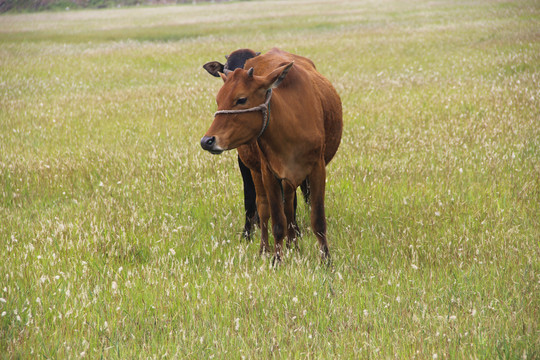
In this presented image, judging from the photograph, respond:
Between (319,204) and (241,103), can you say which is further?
(319,204)

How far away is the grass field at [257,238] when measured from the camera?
4.23 m

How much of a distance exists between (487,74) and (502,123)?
6331 millimetres

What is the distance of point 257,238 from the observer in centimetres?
677

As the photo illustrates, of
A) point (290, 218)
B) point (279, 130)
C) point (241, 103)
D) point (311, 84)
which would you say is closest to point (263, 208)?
point (290, 218)

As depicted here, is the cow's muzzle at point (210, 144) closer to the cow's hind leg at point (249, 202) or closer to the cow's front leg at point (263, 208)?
the cow's front leg at point (263, 208)

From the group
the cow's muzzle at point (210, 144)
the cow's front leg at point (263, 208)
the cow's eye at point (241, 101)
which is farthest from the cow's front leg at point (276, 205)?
the cow's muzzle at point (210, 144)

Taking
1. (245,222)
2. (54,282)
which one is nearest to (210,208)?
(245,222)

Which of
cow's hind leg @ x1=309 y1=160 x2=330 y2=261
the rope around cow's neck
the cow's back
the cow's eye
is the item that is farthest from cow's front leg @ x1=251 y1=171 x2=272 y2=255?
the cow's eye

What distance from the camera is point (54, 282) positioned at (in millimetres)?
5191

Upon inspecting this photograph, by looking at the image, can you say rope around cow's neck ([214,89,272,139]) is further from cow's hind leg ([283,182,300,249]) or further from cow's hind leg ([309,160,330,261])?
cow's hind leg ([283,182,300,249])

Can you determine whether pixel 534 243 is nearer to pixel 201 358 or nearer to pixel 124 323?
pixel 201 358

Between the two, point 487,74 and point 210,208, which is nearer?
point 210,208

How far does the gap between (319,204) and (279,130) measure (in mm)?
969

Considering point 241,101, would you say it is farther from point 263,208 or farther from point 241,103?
point 263,208
